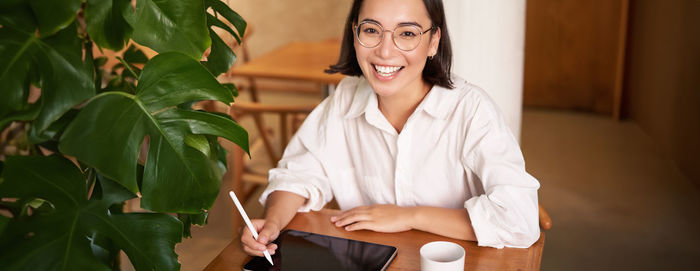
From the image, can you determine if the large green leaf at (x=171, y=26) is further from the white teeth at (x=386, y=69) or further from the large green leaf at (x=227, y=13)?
the white teeth at (x=386, y=69)

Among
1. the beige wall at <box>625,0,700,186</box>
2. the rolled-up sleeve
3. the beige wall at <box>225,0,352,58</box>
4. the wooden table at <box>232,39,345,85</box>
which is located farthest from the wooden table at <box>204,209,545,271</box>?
the beige wall at <box>225,0,352,58</box>

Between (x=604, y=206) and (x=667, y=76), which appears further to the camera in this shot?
(x=667, y=76)

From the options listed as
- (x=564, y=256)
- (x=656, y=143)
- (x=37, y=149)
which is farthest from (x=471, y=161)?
(x=656, y=143)

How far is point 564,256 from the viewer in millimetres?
2871

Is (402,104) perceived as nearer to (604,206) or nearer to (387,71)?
(387,71)

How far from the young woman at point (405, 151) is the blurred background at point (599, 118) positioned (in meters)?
0.58

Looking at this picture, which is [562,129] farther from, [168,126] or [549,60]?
[168,126]

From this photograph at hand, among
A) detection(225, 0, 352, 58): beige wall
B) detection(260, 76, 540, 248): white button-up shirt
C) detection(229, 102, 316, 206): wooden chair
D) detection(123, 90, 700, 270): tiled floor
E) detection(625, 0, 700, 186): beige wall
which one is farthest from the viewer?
detection(225, 0, 352, 58): beige wall

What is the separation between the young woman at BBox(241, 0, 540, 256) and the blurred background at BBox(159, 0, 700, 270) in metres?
0.58

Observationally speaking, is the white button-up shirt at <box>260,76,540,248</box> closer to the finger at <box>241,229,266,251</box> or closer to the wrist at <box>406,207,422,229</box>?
the wrist at <box>406,207,422,229</box>

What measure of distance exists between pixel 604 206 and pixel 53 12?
291 cm

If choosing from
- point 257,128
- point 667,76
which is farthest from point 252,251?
point 667,76

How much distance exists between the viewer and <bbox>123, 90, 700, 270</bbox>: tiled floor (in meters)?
2.86

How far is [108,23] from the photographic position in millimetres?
1131
